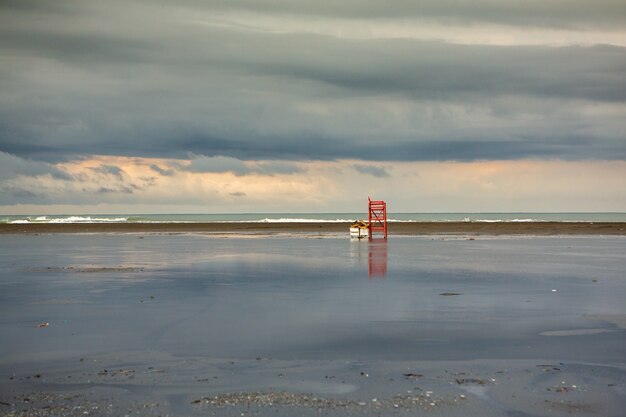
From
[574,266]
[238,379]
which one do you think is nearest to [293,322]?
[238,379]

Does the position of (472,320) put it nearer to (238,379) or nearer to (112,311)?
(238,379)

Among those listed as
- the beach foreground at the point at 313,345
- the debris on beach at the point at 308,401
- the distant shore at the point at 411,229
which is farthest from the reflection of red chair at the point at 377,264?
the distant shore at the point at 411,229

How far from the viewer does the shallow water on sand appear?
14.5 metres

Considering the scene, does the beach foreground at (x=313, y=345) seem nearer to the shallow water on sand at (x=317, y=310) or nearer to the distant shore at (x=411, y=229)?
the shallow water on sand at (x=317, y=310)

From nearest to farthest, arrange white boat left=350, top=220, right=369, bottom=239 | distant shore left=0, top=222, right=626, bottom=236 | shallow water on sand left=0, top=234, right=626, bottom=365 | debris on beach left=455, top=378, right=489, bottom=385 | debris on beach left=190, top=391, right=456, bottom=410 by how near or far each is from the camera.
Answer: debris on beach left=190, top=391, right=456, bottom=410
debris on beach left=455, top=378, right=489, bottom=385
shallow water on sand left=0, top=234, right=626, bottom=365
white boat left=350, top=220, right=369, bottom=239
distant shore left=0, top=222, right=626, bottom=236

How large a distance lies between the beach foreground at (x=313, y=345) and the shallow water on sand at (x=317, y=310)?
0.20 ft

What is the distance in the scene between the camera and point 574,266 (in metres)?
35.2

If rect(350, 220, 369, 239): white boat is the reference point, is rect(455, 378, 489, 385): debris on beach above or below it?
below

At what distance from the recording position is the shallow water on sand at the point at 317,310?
47.7 ft

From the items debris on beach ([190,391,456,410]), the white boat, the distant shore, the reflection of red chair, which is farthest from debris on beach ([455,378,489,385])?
the distant shore

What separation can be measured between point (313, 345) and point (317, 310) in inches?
203

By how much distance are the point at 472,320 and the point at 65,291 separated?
14077 mm

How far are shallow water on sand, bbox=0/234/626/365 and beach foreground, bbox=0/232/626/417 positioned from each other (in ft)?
0.20

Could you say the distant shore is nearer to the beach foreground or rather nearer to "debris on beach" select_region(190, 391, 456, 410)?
the beach foreground
